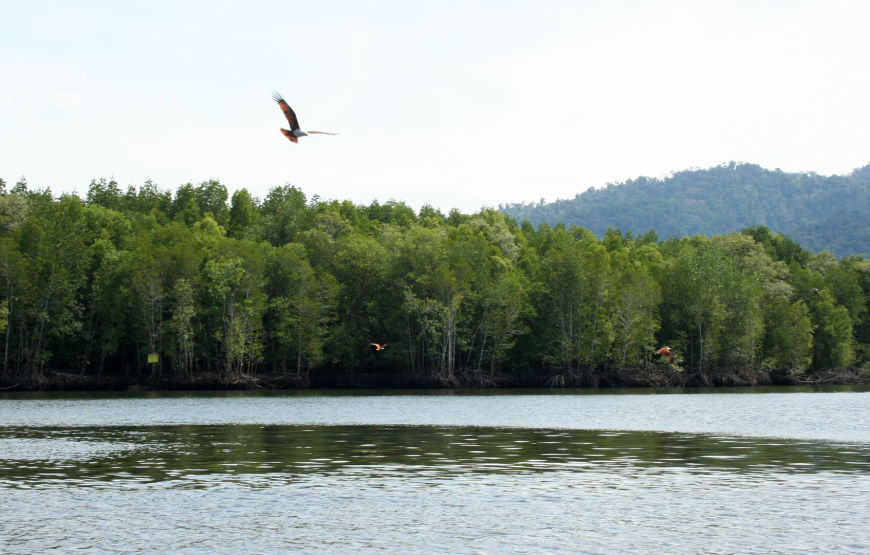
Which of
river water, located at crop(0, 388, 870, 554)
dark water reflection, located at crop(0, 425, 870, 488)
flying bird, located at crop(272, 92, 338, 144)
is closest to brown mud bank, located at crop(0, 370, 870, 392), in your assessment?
river water, located at crop(0, 388, 870, 554)

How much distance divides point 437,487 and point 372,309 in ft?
257

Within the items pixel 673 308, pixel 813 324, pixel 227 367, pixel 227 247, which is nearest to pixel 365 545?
pixel 227 367

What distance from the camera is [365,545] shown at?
16297 mm

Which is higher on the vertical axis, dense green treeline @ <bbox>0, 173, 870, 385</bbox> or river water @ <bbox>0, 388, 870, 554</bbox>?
dense green treeline @ <bbox>0, 173, 870, 385</bbox>

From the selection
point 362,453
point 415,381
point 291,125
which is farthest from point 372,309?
point 291,125

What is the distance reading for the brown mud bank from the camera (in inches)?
3435

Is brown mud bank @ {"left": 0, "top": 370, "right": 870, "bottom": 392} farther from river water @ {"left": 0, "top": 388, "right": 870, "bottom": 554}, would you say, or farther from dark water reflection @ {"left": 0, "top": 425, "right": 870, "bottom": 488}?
dark water reflection @ {"left": 0, "top": 425, "right": 870, "bottom": 488}

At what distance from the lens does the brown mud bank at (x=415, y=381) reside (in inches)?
3435

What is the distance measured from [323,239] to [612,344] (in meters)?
38.8

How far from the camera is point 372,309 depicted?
101 m

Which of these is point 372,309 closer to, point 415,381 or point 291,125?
point 415,381

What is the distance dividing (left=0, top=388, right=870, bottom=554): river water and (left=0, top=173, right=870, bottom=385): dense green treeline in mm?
46014

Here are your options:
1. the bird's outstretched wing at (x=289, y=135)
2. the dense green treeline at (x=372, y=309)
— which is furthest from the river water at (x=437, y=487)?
the dense green treeline at (x=372, y=309)

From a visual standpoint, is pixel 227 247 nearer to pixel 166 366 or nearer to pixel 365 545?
pixel 166 366
